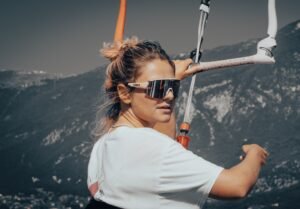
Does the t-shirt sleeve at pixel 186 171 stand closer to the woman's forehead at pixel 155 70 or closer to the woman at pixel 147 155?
the woman at pixel 147 155

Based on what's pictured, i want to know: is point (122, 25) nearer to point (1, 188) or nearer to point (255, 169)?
point (255, 169)

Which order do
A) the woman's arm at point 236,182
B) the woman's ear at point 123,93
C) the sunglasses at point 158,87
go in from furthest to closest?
the woman's ear at point 123,93
the sunglasses at point 158,87
the woman's arm at point 236,182

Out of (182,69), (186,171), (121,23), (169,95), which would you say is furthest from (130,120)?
(121,23)

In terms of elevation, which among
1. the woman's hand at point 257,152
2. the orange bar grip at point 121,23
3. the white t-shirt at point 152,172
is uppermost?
the orange bar grip at point 121,23

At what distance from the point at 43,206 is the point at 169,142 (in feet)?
445

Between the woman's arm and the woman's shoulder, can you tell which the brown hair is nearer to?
the woman's shoulder

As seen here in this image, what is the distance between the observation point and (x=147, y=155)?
3.85m

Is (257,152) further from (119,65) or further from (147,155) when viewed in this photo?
(119,65)

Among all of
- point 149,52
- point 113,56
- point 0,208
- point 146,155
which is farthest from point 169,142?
point 0,208

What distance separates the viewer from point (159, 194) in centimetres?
391

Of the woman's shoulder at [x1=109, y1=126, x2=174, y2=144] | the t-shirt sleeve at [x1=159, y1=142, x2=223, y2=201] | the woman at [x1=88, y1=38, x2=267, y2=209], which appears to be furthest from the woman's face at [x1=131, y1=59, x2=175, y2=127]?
the t-shirt sleeve at [x1=159, y1=142, x2=223, y2=201]

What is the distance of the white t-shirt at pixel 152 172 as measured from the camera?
3746 millimetres

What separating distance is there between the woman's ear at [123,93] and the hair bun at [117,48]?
0.28 meters

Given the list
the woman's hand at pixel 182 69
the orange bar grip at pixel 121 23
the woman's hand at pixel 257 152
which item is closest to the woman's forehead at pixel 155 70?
the orange bar grip at pixel 121 23
